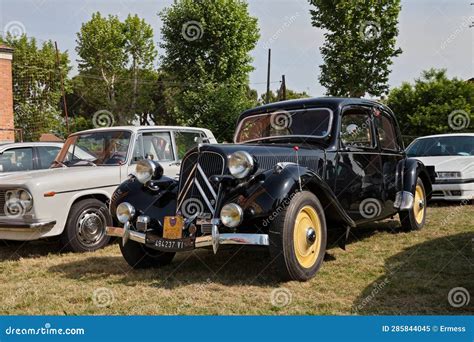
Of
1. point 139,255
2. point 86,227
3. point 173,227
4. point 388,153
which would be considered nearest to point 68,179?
point 86,227

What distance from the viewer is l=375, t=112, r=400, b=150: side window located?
21.4 feet

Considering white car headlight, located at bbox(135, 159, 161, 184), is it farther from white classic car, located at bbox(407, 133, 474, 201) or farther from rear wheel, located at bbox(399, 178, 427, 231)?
white classic car, located at bbox(407, 133, 474, 201)

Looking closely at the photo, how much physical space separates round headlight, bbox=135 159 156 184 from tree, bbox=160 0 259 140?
1725 centimetres

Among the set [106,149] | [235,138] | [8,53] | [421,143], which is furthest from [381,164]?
[8,53]

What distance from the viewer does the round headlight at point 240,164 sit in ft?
14.6

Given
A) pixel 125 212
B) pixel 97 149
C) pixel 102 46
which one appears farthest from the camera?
pixel 102 46

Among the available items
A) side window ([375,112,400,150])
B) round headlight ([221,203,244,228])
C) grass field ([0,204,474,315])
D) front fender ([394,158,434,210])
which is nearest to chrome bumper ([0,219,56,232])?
grass field ([0,204,474,315])

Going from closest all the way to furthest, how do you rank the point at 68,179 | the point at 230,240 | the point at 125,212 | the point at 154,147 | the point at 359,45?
1. the point at 230,240
2. the point at 125,212
3. the point at 68,179
4. the point at 154,147
5. the point at 359,45

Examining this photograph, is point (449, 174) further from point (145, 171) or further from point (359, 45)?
point (359, 45)

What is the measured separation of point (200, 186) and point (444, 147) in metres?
7.70

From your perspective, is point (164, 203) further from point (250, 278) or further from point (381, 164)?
point (381, 164)

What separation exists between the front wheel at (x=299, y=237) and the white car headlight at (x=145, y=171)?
1.64 meters

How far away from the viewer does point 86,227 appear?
21.3 ft

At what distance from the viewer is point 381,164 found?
638cm
